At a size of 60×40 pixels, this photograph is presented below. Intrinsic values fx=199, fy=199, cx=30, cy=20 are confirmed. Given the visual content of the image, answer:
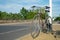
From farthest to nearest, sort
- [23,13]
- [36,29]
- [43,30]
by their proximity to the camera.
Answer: [23,13] → [43,30] → [36,29]

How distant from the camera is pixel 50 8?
17.6 metres

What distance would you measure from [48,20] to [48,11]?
3.89ft

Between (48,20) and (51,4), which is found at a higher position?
(51,4)

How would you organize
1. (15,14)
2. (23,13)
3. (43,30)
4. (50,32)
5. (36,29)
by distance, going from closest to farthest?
1. (36,29)
2. (50,32)
3. (43,30)
4. (15,14)
5. (23,13)

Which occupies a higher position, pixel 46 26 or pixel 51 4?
pixel 51 4

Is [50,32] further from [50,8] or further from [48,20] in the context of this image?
[50,8]

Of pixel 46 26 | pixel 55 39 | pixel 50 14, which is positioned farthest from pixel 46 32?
pixel 55 39

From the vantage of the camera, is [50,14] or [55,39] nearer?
[55,39]

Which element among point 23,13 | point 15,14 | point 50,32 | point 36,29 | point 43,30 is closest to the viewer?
point 36,29

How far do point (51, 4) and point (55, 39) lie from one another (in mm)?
5472

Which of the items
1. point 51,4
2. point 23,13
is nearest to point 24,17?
point 23,13

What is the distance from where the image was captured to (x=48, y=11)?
17.6 m

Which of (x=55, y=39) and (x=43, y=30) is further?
(x=43, y=30)

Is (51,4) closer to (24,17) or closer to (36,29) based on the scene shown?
(36,29)
